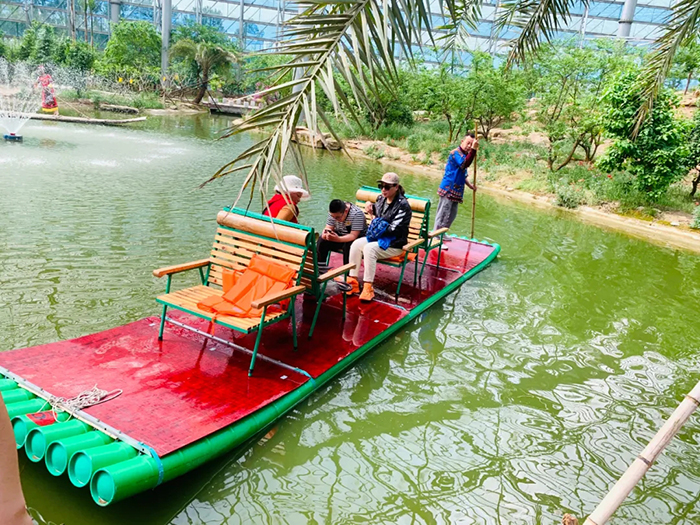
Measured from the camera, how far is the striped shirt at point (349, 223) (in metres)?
6.35

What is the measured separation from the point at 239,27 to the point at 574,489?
2327 inches

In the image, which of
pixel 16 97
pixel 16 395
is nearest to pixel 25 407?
pixel 16 395

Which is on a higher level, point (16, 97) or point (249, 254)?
point (16, 97)

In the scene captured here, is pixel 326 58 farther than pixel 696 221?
No

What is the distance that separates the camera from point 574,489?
157 inches

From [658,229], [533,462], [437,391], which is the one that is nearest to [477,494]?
[533,462]

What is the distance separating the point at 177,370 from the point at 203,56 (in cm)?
4107

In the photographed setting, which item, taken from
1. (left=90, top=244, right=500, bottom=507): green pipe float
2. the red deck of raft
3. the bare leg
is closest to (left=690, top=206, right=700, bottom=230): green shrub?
the red deck of raft

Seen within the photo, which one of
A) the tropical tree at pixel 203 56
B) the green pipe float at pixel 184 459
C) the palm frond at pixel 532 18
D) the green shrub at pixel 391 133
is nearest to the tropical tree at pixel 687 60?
A: the green shrub at pixel 391 133

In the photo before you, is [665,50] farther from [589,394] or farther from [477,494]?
[477,494]

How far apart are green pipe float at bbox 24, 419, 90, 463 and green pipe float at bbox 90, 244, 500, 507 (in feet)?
0.73

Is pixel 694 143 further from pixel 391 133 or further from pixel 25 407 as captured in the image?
pixel 25 407

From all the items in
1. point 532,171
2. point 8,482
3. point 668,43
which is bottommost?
point 532,171

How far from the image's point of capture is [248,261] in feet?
16.8
